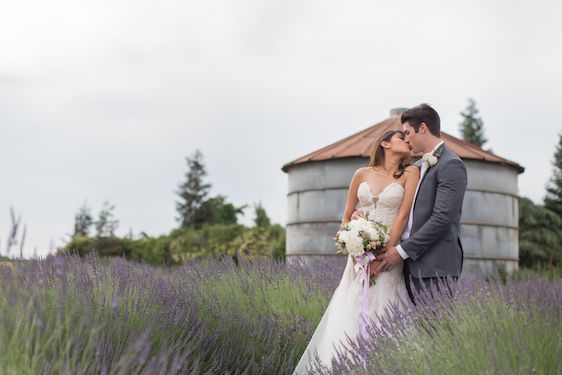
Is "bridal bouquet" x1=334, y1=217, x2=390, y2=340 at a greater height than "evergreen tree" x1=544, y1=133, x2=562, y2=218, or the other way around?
"evergreen tree" x1=544, y1=133, x2=562, y2=218

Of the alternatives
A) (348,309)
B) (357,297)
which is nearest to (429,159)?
(357,297)

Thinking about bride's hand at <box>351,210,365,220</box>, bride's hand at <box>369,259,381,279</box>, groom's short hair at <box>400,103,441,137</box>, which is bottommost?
bride's hand at <box>369,259,381,279</box>

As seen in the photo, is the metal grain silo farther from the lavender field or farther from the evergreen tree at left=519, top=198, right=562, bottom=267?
the evergreen tree at left=519, top=198, right=562, bottom=267

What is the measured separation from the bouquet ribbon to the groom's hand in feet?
0.21

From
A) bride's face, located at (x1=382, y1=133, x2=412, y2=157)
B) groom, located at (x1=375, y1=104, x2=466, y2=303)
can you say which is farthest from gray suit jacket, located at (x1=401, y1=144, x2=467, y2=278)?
bride's face, located at (x1=382, y1=133, x2=412, y2=157)

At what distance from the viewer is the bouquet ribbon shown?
4691mm

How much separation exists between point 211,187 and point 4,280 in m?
41.4

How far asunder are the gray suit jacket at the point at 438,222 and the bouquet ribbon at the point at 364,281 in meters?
0.29

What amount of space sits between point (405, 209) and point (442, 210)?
325 mm

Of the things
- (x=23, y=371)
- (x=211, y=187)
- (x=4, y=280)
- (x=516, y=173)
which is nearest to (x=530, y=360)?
(x=23, y=371)

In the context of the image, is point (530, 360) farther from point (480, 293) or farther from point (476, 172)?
point (476, 172)

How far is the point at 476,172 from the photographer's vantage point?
1374 cm

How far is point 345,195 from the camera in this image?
1334 centimetres

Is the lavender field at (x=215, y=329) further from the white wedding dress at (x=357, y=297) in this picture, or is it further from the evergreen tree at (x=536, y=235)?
the evergreen tree at (x=536, y=235)
